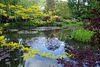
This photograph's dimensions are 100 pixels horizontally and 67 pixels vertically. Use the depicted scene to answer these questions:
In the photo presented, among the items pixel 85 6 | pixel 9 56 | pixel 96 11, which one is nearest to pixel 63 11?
pixel 85 6

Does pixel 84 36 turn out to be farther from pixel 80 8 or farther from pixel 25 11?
pixel 80 8

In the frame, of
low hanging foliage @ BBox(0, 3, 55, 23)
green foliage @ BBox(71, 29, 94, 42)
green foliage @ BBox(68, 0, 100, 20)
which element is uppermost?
green foliage @ BBox(68, 0, 100, 20)

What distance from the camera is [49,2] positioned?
34.1 m

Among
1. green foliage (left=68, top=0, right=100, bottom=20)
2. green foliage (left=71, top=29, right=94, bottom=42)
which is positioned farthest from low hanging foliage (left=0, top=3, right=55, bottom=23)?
green foliage (left=68, top=0, right=100, bottom=20)

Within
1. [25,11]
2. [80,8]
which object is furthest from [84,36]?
[80,8]

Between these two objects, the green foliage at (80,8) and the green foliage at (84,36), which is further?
the green foliage at (80,8)

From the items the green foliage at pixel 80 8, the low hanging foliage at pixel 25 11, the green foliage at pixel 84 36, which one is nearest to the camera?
the low hanging foliage at pixel 25 11

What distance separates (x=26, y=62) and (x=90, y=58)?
111 inches

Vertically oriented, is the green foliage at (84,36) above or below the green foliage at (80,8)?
below

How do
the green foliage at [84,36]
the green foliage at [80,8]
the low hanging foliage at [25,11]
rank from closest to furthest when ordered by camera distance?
the low hanging foliage at [25,11]
the green foliage at [84,36]
the green foliage at [80,8]

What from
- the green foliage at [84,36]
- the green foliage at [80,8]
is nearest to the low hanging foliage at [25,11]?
the green foliage at [84,36]

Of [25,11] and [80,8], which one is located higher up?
[80,8]

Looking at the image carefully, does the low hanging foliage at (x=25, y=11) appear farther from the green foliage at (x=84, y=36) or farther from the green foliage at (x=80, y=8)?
the green foliage at (x=80, y=8)

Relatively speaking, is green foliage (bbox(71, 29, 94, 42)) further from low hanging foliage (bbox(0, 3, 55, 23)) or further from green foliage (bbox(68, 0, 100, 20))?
green foliage (bbox(68, 0, 100, 20))
